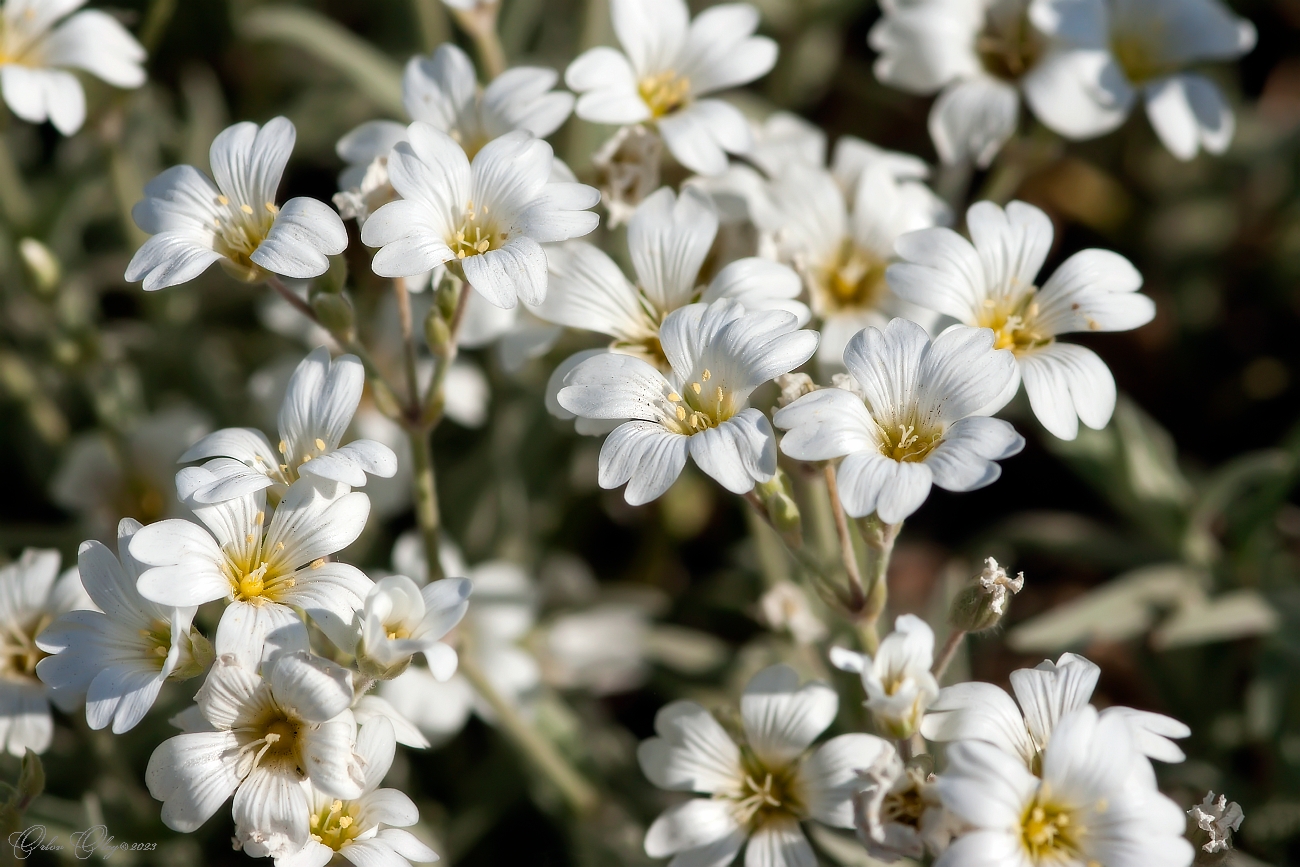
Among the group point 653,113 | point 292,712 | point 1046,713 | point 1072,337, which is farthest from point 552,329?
point 1072,337

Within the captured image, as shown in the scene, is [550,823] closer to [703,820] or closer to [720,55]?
[703,820]

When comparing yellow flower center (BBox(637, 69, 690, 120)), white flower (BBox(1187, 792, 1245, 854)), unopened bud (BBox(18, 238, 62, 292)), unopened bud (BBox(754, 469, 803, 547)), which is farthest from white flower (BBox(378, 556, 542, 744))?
white flower (BBox(1187, 792, 1245, 854))

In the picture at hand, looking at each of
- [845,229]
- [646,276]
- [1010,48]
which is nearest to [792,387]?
[646,276]

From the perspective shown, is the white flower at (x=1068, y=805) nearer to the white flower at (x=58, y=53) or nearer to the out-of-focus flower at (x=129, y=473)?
the out-of-focus flower at (x=129, y=473)

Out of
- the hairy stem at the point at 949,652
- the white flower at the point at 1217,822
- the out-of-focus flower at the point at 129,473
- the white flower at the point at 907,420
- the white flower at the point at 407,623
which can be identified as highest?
the white flower at the point at 907,420

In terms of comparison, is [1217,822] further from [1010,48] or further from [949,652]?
[1010,48]

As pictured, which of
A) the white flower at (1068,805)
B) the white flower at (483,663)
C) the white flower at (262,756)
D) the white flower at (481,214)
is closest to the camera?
the white flower at (1068,805)

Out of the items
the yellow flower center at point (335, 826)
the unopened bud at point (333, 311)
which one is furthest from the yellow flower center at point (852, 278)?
the yellow flower center at point (335, 826)

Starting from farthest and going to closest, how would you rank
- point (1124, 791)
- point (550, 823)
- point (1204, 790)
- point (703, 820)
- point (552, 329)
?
point (550, 823), point (1204, 790), point (552, 329), point (703, 820), point (1124, 791)
